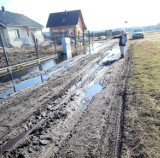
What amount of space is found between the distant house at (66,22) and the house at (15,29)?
12276mm

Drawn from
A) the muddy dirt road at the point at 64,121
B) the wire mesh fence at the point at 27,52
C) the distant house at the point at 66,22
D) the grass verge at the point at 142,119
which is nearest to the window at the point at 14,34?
the wire mesh fence at the point at 27,52

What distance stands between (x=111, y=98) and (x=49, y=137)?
2743mm

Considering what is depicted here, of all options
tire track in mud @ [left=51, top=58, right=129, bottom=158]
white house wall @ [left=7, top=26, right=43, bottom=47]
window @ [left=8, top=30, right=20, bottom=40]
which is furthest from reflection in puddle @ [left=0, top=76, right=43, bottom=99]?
window @ [left=8, top=30, right=20, bottom=40]

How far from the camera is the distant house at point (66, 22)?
Result: 4722cm

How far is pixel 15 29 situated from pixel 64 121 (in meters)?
29.3

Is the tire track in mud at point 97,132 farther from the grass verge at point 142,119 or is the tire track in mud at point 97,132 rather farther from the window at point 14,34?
the window at point 14,34

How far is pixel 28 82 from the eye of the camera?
9531 mm

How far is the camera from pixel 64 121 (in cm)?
511

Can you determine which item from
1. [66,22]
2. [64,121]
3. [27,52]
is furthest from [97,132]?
[66,22]

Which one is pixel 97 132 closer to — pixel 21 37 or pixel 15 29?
pixel 15 29

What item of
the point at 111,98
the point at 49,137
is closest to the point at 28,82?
the point at 111,98

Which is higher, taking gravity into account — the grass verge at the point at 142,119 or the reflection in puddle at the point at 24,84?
the grass verge at the point at 142,119

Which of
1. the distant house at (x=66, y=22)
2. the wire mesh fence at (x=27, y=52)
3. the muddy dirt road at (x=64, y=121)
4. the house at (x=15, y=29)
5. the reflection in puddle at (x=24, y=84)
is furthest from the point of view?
the distant house at (x=66, y=22)

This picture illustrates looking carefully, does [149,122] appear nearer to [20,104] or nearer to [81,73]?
[20,104]
